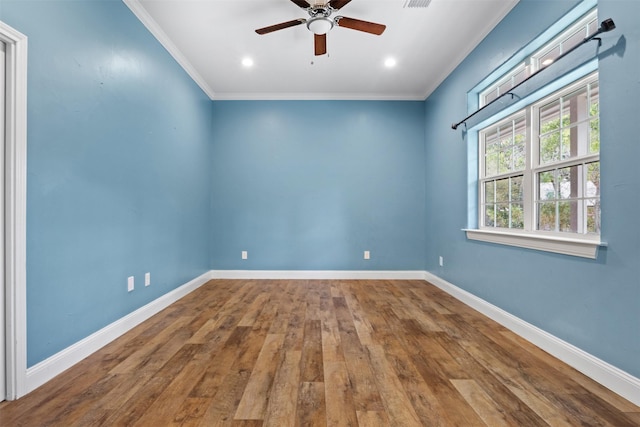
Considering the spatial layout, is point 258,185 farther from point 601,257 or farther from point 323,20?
point 601,257

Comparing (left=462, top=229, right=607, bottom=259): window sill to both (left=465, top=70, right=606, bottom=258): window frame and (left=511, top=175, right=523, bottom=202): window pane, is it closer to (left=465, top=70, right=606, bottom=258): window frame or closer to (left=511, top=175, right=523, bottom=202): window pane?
(left=465, top=70, right=606, bottom=258): window frame

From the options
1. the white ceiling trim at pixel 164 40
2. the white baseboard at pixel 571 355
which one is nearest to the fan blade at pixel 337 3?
the white ceiling trim at pixel 164 40

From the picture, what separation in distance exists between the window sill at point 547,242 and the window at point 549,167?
0.44 feet

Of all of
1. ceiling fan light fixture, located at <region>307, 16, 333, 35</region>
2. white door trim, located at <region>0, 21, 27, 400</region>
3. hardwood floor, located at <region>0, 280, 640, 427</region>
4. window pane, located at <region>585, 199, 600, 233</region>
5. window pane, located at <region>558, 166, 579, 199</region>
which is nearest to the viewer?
hardwood floor, located at <region>0, 280, 640, 427</region>

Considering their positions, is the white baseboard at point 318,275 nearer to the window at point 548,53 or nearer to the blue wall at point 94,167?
the blue wall at point 94,167

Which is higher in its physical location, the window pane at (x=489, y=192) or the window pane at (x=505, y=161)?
the window pane at (x=505, y=161)

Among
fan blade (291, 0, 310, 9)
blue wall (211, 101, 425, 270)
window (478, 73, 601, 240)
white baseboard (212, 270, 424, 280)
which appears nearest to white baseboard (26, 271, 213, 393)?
white baseboard (212, 270, 424, 280)

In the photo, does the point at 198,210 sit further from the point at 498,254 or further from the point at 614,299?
the point at 614,299

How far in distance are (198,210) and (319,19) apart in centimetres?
271

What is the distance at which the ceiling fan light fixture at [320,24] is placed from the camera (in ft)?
7.29

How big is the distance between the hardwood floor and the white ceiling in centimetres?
271

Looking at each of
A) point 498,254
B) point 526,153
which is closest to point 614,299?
point 498,254

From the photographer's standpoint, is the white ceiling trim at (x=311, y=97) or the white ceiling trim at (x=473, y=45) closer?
the white ceiling trim at (x=473, y=45)

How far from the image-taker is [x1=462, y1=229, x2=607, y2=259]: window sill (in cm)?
162
